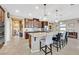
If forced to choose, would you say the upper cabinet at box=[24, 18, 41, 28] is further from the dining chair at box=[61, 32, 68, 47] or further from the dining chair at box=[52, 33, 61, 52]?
the dining chair at box=[61, 32, 68, 47]

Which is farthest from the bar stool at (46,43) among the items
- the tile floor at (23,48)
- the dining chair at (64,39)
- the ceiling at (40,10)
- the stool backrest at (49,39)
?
the ceiling at (40,10)

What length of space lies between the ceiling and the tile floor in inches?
23.2

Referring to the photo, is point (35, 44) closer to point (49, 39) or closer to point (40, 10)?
point (49, 39)

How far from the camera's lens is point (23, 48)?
240cm

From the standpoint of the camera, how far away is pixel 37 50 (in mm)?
2549

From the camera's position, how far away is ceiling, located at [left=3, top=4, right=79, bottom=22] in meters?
2.30

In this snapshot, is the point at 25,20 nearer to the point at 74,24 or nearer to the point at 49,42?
the point at 49,42

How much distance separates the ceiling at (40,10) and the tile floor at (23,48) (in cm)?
59

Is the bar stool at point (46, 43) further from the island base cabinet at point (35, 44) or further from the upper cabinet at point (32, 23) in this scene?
the upper cabinet at point (32, 23)

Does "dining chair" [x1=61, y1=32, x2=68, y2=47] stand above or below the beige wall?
below

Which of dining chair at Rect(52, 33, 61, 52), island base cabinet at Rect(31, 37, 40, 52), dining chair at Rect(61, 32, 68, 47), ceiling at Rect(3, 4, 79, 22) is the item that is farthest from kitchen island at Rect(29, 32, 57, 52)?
ceiling at Rect(3, 4, 79, 22)
